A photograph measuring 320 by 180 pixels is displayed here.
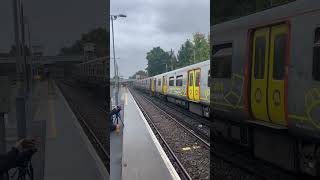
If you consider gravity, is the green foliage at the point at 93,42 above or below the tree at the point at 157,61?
below

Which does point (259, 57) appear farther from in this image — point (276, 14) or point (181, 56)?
point (181, 56)

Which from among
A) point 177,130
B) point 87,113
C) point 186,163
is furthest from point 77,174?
point 177,130

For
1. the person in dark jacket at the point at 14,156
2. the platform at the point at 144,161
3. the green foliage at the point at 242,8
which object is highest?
the green foliage at the point at 242,8

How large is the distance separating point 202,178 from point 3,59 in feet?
20.1

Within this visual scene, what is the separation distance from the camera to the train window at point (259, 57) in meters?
6.73

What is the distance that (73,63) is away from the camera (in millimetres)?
3174

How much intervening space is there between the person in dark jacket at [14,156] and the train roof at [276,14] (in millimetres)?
4321

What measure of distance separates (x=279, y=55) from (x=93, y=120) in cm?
390

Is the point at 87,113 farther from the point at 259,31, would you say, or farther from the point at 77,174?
the point at 259,31

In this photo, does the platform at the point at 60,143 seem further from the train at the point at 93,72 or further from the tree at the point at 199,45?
the tree at the point at 199,45

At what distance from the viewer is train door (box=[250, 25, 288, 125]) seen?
627 cm

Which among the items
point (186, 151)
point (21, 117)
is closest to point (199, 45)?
point (186, 151)

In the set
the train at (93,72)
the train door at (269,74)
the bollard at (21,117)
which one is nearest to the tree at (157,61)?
the train door at (269,74)

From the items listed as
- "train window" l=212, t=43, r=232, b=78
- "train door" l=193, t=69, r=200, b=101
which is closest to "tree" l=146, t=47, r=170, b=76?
"train door" l=193, t=69, r=200, b=101
